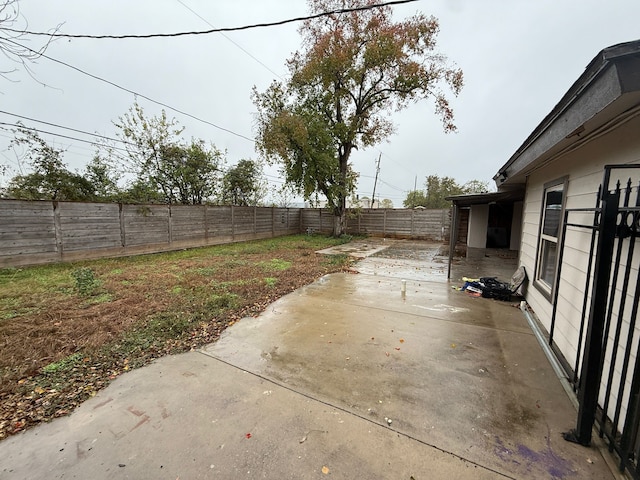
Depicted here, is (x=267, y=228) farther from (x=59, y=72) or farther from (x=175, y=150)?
(x=59, y=72)

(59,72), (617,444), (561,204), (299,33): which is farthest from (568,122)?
(299,33)

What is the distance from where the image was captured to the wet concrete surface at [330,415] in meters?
1.54

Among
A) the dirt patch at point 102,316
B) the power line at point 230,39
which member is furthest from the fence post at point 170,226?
the power line at point 230,39

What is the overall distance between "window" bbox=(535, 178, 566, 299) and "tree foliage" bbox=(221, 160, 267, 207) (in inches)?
497

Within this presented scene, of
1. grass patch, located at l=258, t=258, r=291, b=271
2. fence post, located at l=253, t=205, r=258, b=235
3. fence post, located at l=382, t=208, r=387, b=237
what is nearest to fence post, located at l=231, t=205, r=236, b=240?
fence post, located at l=253, t=205, r=258, b=235

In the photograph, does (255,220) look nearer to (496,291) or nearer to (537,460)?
(496,291)

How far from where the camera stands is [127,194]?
30.2 feet

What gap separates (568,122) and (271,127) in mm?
10885

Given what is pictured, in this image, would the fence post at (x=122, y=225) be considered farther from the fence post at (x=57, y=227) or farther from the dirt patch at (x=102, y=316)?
the fence post at (x=57, y=227)

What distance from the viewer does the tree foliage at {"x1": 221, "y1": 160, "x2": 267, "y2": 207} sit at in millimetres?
13557

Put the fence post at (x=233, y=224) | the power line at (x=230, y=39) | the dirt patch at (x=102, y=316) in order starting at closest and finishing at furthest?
1. the dirt patch at (x=102, y=316)
2. the power line at (x=230, y=39)
3. the fence post at (x=233, y=224)

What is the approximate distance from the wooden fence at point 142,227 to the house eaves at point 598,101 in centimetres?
981

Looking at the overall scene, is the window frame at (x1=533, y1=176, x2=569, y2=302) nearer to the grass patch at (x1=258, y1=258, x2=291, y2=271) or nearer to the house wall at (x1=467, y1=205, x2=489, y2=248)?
the grass patch at (x1=258, y1=258, x2=291, y2=271)

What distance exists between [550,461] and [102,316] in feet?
16.0
